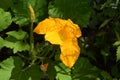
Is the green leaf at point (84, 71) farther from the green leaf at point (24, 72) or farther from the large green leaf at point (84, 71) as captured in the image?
the green leaf at point (24, 72)

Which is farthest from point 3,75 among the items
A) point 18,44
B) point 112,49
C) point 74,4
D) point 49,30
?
point 112,49

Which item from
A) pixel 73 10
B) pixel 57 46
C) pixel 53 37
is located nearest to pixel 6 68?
pixel 57 46

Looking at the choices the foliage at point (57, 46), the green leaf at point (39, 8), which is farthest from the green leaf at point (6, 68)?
the green leaf at point (39, 8)

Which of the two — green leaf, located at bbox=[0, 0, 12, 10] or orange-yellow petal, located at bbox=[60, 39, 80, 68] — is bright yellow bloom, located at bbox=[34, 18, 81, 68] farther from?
green leaf, located at bbox=[0, 0, 12, 10]

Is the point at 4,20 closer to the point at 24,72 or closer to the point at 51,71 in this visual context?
the point at 24,72

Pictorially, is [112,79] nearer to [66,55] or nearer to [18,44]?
[66,55]

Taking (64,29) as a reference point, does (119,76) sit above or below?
below
